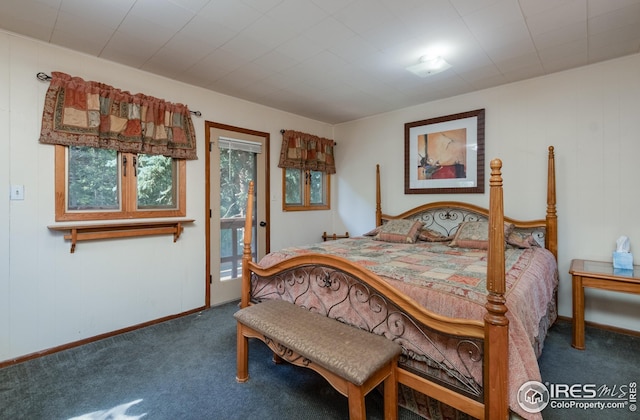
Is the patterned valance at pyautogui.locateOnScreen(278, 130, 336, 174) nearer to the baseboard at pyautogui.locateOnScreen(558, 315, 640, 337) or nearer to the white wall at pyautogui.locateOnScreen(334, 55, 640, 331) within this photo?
the white wall at pyautogui.locateOnScreen(334, 55, 640, 331)

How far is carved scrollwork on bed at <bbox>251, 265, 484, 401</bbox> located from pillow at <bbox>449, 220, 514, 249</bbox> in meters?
1.73

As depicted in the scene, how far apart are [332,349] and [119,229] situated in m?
2.32

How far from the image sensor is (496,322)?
1.21 m

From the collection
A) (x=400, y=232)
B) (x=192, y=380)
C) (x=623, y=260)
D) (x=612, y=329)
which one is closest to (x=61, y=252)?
(x=192, y=380)

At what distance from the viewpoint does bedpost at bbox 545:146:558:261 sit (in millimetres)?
2879

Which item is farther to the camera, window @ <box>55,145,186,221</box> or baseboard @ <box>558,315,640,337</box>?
baseboard @ <box>558,315,640,337</box>

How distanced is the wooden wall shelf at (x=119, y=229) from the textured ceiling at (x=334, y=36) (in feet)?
4.90

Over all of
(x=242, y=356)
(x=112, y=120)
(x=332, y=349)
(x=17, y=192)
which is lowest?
(x=242, y=356)

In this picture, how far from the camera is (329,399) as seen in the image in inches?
72.1

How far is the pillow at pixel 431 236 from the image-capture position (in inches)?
133

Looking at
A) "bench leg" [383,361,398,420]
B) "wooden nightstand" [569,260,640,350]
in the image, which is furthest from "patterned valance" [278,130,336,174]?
"wooden nightstand" [569,260,640,350]

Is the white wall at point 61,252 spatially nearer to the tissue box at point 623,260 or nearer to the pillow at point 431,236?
the pillow at point 431,236

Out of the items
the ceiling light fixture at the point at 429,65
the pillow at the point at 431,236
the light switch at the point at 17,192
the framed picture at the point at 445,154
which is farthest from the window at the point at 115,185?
the framed picture at the point at 445,154

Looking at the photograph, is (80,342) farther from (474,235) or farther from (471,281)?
(474,235)
